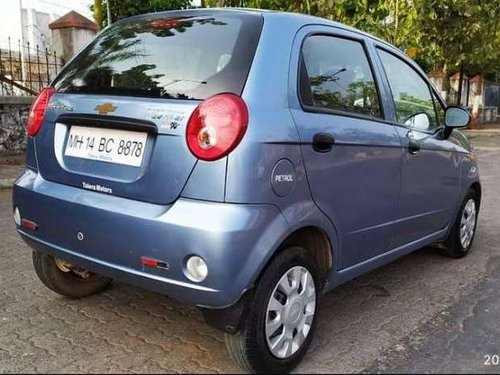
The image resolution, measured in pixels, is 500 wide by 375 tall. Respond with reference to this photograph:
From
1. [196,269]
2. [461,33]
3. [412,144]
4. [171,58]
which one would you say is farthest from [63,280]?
[461,33]

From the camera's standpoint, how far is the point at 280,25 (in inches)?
109

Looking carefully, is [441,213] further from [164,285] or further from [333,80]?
[164,285]

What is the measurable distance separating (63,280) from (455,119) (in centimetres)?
293

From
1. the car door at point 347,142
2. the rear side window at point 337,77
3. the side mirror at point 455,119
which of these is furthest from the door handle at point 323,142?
the side mirror at point 455,119

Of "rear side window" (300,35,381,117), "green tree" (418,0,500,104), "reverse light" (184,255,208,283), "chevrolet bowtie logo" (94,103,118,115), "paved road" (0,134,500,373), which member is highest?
"green tree" (418,0,500,104)

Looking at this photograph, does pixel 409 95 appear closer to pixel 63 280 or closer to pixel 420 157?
pixel 420 157

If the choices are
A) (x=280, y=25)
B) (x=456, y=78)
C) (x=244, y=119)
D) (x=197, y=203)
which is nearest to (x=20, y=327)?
(x=197, y=203)

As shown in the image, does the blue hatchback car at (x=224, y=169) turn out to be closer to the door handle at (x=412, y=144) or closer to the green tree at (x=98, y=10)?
the door handle at (x=412, y=144)

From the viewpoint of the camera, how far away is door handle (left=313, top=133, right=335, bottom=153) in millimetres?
2756

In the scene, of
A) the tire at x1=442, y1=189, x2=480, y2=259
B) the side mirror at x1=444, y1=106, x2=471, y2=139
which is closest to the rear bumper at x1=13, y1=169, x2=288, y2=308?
the side mirror at x1=444, y1=106, x2=471, y2=139

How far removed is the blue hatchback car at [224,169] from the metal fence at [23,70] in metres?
7.21

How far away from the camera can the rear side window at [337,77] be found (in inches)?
114

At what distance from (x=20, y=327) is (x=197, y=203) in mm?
1490

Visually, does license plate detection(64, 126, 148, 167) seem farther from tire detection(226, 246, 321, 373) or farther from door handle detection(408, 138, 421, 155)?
door handle detection(408, 138, 421, 155)
